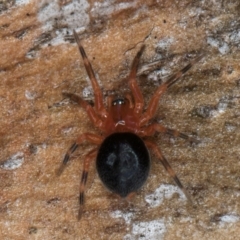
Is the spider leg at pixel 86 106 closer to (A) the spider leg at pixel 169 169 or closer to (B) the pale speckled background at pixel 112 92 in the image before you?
(B) the pale speckled background at pixel 112 92

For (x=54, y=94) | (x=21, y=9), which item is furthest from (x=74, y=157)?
(x=21, y=9)

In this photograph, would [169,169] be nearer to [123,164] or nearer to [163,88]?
[123,164]

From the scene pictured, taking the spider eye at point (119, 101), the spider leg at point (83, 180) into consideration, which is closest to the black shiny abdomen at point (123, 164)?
the spider leg at point (83, 180)

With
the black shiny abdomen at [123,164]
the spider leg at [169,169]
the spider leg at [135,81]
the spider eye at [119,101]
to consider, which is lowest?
the spider leg at [169,169]

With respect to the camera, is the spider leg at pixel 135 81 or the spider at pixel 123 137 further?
the spider leg at pixel 135 81

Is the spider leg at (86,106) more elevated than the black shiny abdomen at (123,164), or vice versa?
the spider leg at (86,106)

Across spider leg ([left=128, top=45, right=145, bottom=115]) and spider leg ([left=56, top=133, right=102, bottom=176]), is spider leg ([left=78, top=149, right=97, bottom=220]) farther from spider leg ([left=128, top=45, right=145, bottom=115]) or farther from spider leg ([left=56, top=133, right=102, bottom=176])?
spider leg ([left=128, top=45, right=145, bottom=115])

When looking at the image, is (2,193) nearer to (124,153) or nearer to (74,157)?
(74,157)

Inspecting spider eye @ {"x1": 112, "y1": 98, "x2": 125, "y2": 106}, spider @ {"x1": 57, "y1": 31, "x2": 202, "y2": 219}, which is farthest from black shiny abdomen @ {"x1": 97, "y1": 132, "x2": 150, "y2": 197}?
spider eye @ {"x1": 112, "y1": 98, "x2": 125, "y2": 106}
